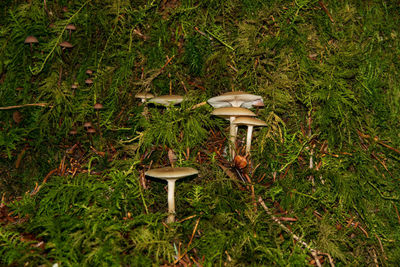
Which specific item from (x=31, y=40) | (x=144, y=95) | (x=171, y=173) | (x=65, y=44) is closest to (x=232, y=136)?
(x=171, y=173)

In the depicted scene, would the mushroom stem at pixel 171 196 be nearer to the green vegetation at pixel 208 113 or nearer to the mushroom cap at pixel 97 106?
the green vegetation at pixel 208 113

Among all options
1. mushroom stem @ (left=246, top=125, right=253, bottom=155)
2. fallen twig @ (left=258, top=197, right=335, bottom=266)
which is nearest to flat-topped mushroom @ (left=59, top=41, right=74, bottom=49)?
mushroom stem @ (left=246, top=125, right=253, bottom=155)

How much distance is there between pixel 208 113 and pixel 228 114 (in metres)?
0.50

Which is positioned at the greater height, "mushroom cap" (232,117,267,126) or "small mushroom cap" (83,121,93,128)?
"mushroom cap" (232,117,267,126)

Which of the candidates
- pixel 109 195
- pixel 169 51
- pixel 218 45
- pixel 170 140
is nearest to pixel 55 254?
pixel 109 195

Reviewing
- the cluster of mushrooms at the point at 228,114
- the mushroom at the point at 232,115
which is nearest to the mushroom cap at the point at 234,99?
the cluster of mushrooms at the point at 228,114

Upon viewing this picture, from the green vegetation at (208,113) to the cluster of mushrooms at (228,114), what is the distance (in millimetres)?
130

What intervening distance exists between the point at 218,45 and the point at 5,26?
2.88 meters

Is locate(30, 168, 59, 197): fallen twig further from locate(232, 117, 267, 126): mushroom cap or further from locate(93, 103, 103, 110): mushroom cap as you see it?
locate(232, 117, 267, 126): mushroom cap

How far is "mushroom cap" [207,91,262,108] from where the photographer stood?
306 centimetres

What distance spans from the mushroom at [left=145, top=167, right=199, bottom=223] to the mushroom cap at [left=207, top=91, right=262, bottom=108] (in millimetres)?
946

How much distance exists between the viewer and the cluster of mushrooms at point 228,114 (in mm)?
2693

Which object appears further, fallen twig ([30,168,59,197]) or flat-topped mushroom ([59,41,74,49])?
flat-topped mushroom ([59,41,74,49])

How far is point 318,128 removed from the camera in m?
3.25
